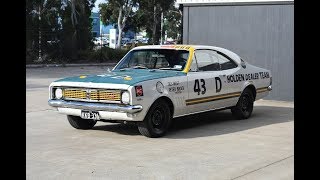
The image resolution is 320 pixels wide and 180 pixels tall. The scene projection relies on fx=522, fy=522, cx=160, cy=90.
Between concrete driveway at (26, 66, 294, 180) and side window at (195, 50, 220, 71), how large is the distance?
1.12 m

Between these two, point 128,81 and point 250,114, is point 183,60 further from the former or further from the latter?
point 250,114

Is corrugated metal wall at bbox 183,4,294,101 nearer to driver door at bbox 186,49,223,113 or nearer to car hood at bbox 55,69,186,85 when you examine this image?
driver door at bbox 186,49,223,113

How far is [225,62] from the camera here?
408 inches

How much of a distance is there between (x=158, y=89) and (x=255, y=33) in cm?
690

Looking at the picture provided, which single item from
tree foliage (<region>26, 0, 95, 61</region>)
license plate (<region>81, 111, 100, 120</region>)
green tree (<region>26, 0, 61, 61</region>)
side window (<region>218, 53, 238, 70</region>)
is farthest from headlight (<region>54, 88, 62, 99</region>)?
green tree (<region>26, 0, 61, 61</region>)

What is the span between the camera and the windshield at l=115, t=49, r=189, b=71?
948cm

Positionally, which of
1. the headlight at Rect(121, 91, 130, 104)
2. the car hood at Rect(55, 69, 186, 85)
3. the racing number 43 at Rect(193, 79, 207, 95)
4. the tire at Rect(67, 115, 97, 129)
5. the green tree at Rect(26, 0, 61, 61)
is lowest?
the tire at Rect(67, 115, 97, 129)

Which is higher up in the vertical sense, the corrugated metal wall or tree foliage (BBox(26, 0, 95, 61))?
tree foliage (BBox(26, 0, 95, 61))

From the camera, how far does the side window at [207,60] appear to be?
9629 millimetres

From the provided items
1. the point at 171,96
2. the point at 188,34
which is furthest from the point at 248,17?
the point at 171,96

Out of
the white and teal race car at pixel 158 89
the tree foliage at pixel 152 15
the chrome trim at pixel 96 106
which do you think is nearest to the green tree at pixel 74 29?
the tree foliage at pixel 152 15

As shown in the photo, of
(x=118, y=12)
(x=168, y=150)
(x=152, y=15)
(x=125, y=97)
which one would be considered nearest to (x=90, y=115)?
(x=125, y=97)

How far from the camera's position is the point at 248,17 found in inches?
575
